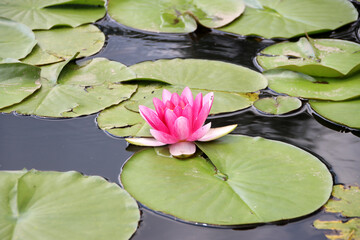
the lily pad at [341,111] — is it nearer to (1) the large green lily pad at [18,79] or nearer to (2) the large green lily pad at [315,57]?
(2) the large green lily pad at [315,57]

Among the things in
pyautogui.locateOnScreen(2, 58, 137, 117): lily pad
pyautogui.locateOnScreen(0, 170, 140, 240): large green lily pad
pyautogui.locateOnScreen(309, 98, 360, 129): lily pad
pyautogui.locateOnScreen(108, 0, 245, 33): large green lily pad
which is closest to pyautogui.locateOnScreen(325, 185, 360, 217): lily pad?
pyautogui.locateOnScreen(309, 98, 360, 129): lily pad

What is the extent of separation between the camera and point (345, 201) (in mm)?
1682

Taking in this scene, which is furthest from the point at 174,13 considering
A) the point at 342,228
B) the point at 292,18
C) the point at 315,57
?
the point at 342,228

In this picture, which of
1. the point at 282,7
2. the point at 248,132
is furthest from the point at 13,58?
the point at 282,7

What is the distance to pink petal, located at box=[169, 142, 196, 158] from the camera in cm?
190

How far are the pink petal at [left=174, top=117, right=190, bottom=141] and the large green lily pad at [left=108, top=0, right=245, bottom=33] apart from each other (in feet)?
4.52

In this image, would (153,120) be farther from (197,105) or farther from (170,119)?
(197,105)

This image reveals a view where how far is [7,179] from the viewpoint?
1722 millimetres

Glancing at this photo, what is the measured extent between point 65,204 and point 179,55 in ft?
4.85

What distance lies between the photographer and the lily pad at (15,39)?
272cm

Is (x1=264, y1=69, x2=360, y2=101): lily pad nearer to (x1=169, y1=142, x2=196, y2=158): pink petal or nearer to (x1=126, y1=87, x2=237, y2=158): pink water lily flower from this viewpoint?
(x1=126, y1=87, x2=237, y2=158): pink water lily flower

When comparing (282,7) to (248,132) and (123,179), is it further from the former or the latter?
(123,179)

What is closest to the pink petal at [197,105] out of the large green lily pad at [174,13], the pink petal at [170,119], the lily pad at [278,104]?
the pink petal at [170,119]

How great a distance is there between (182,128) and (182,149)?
0.10 m
